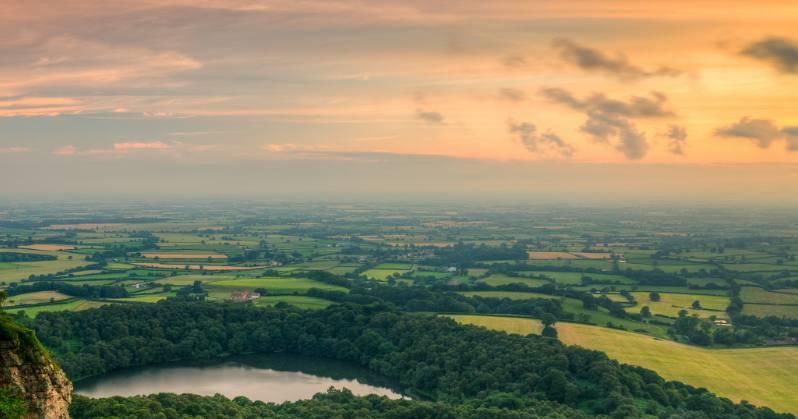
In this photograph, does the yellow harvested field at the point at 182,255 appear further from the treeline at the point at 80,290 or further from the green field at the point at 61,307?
the green field at the point at 61,307

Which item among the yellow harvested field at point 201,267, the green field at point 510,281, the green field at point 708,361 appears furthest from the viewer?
the yellow harvested field at point 201,267

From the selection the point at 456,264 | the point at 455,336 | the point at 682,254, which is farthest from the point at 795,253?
the point at 455,336

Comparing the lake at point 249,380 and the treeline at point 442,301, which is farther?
the treeline at point 442,301

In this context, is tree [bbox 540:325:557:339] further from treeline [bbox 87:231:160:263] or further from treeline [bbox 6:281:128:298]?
treeline [bbox 87:231:160:263]

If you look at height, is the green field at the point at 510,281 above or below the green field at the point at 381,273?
above

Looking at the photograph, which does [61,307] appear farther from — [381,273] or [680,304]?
[680,304]

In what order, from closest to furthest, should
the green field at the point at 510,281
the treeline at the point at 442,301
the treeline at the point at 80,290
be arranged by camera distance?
the treeline at the point at 442,301
the treeline at the point at 80,290
the green field at the point at 510,281

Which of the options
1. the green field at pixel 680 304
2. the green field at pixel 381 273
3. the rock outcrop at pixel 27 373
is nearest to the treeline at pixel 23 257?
the green field at pixel 381 273

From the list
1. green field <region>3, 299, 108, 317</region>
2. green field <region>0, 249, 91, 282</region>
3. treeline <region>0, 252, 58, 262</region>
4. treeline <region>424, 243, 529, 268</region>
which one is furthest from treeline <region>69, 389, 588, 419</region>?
treeline <region>0, 252, 58, 262</region>
